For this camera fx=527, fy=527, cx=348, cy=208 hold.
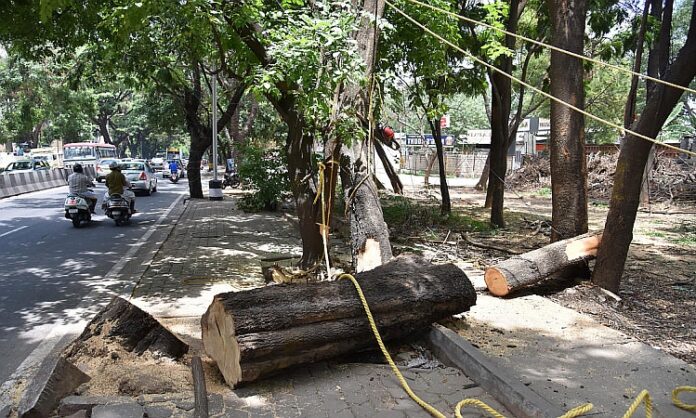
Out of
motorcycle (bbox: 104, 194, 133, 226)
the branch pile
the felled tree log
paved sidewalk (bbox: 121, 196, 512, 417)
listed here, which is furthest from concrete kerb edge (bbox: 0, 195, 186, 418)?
the branch pile

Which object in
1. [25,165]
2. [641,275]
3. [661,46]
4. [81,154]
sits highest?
[661,46]

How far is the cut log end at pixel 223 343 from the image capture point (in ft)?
12.6

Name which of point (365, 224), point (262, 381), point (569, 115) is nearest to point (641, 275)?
point (569, 115)

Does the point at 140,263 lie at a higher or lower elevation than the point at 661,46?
lower

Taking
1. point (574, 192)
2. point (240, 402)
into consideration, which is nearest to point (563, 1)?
point (574, 192)

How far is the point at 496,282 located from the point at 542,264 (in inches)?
23.7

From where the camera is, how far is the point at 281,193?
16.1 metres

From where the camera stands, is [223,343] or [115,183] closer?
[223,343]

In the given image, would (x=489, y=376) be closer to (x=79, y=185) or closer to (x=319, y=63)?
(x=319, y=63)

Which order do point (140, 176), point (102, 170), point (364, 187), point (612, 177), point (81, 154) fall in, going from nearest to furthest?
point (364, 187)
point (140, 176)
point (612, 177)
point (102, 170)
point (81, 154)

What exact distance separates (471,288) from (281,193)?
11.5 m

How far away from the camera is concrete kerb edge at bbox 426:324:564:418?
3.37 metres

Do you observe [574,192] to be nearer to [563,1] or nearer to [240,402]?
[563,1]

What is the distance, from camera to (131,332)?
14.4ft
